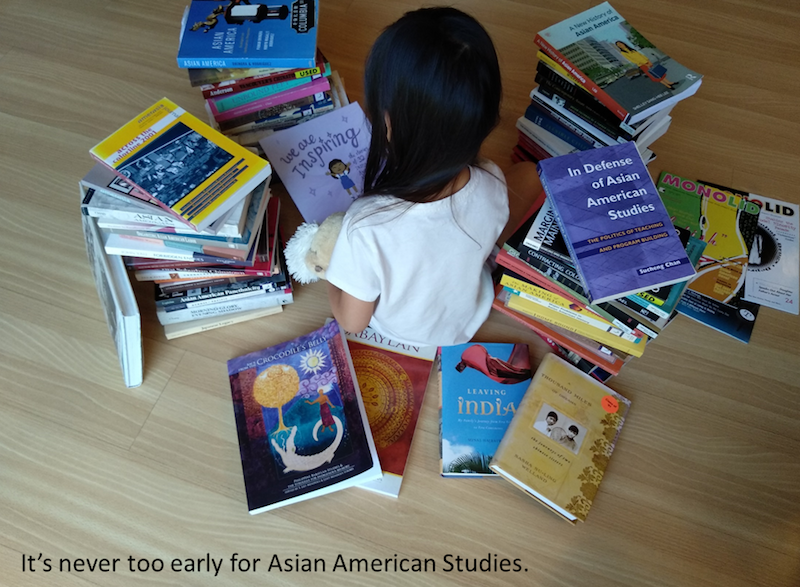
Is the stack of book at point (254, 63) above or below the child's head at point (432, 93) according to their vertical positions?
below

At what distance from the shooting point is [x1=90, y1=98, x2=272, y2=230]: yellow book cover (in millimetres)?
871

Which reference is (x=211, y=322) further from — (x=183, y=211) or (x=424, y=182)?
(x=424, y=182)

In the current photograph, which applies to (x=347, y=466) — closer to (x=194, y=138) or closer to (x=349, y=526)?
(x=349, y=526)

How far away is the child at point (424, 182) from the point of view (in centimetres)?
64

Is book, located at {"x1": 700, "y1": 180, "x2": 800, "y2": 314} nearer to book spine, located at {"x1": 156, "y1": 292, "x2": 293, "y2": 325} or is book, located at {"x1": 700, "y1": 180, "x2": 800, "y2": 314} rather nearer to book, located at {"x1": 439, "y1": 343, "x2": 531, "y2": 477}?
book, located at {"x1": 439, "y1": 343, "x2": 531, "y2": 477}

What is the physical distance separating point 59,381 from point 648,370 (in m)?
1.19

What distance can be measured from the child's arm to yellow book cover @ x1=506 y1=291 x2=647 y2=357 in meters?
0.30

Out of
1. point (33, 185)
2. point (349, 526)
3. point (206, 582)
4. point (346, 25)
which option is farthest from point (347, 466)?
point (346, 25)

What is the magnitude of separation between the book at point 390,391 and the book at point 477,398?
54mm

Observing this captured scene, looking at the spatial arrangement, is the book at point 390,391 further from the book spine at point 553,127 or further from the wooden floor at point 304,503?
the book spine at point 553,127

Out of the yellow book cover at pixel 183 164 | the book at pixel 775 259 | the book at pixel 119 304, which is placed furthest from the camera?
the book at pixel 775 259

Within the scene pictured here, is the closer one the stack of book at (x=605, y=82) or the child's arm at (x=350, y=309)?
the child's arm at (x=350, y=309)

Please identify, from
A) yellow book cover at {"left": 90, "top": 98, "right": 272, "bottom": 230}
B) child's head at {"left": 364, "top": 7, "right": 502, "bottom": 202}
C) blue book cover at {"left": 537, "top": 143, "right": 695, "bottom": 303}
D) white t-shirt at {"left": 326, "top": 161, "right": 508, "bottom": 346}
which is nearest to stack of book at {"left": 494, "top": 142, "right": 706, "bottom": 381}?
blue book cover at {"left": 537, "top": 143, "right": 695, "bottom": 303}

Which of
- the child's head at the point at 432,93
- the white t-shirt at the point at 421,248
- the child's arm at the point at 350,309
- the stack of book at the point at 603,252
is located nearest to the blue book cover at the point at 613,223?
the stack of book at the point at 603,252
